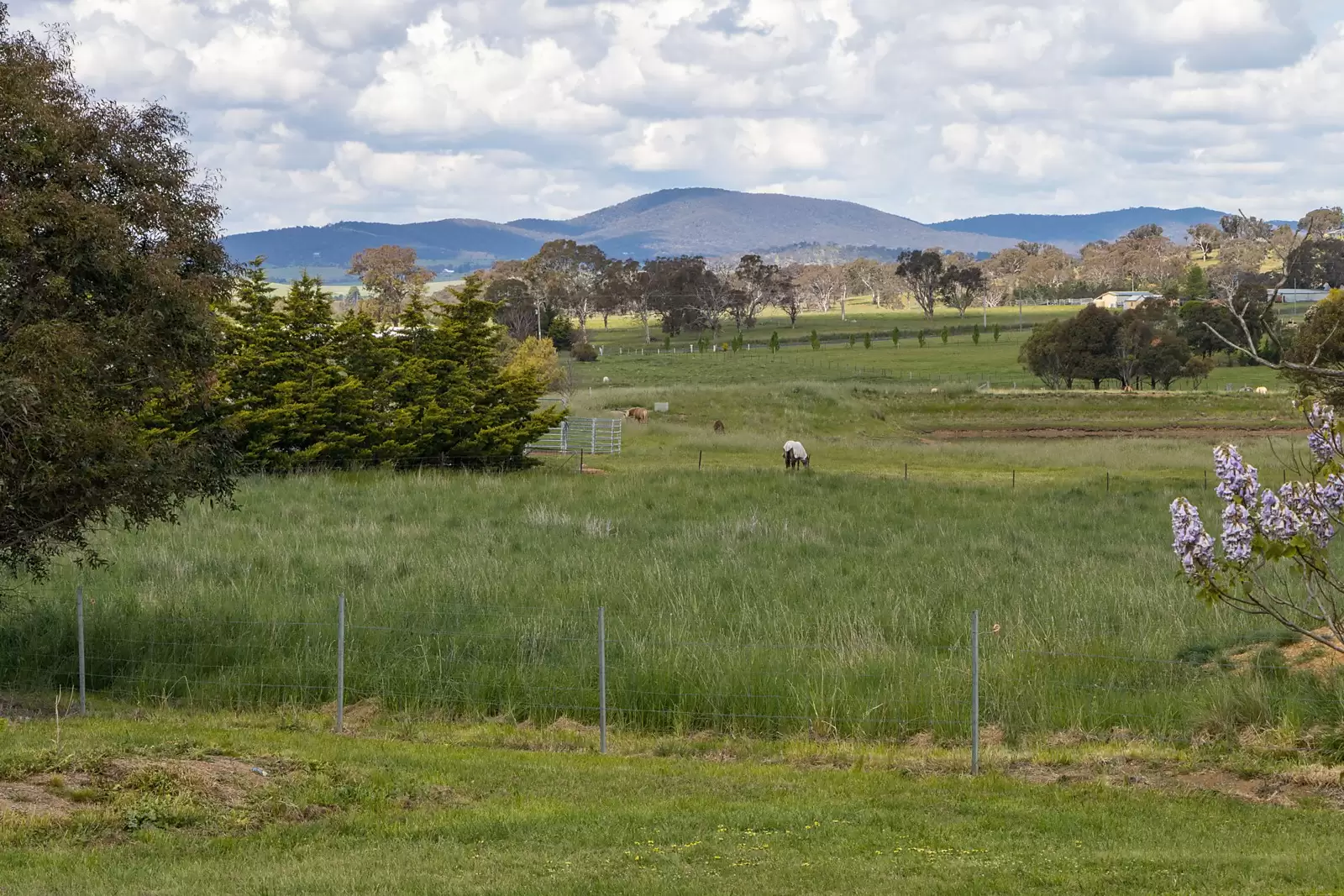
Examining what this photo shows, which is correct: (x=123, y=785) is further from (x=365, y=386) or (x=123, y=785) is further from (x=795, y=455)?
(x=795, y=455)

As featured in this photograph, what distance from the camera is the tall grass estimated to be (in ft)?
52.2

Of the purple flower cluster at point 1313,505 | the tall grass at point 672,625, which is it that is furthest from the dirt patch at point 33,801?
the purple flower cluster at point 1313,505

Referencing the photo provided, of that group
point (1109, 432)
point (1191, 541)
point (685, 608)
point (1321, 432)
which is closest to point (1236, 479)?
point (1191, 541)

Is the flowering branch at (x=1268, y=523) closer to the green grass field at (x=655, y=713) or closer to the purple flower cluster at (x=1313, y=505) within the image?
the purple flower cluster at (x=1313, y=505)

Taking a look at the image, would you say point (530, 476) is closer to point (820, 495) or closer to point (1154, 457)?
point (820, 495)

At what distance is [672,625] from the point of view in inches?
762

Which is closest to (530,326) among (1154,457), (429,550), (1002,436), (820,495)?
(1002,436)

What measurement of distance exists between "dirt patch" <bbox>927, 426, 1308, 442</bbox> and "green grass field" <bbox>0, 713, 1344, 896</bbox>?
56966 millimetres

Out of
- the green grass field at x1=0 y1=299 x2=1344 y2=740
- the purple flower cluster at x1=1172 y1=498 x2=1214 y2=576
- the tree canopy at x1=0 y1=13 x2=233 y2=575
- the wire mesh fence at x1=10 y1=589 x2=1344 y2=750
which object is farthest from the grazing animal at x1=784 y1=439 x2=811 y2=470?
the purple flower cluster at x1=1172 y1=498 x2=1214 y2=576

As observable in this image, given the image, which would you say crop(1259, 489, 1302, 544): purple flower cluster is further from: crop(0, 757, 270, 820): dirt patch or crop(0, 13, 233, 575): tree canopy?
crop(0, 13, 233, 575): tree canopy

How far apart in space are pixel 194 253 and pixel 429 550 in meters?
9.63

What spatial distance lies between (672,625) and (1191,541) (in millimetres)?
10165

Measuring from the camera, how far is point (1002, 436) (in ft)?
226

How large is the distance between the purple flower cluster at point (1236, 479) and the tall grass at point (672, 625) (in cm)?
500
